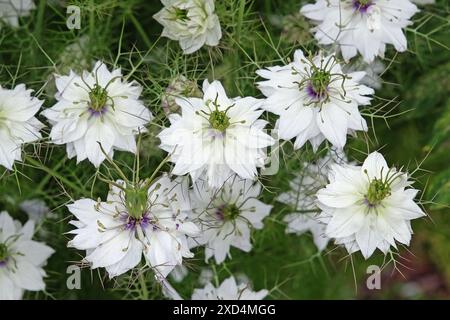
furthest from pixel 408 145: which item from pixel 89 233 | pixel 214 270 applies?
pixel 89 233

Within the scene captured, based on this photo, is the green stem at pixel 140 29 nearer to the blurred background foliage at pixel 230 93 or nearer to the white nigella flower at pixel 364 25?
the blurred background foliage at pixel 230 93

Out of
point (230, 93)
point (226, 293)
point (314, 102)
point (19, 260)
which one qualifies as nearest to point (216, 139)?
point (314, 102)

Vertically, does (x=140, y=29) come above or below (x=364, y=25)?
above

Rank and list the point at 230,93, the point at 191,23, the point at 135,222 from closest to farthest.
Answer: the point at 135,222 < the point at 191,23 < the point at 230,93

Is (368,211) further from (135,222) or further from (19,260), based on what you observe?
(19,260)

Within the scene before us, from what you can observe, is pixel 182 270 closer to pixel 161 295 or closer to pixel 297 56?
pixel 161 295
